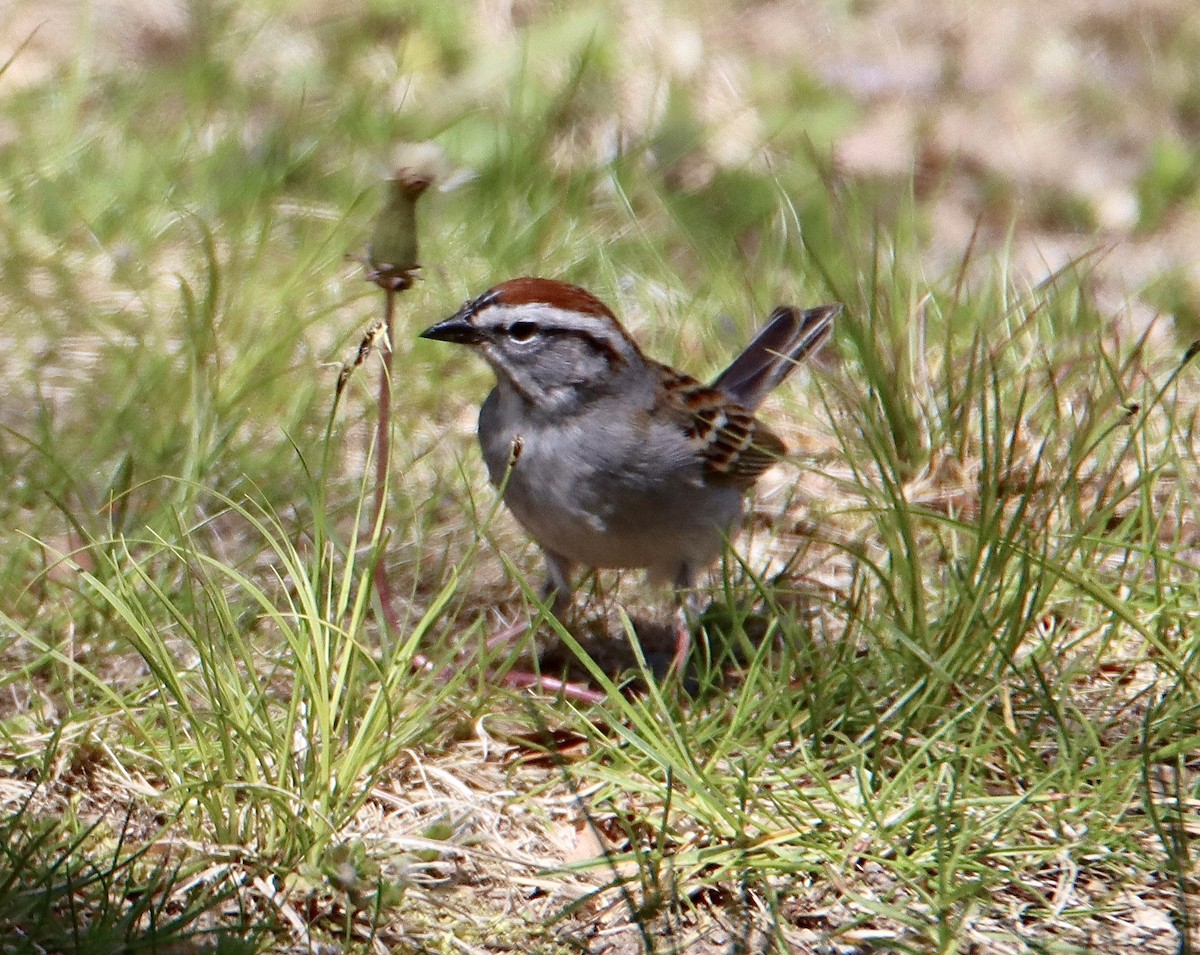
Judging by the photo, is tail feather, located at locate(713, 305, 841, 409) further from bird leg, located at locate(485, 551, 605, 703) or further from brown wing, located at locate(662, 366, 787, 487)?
bird leg, located at locate(485, 551, 605, 703)

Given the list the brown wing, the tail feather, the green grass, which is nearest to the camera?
the green grass

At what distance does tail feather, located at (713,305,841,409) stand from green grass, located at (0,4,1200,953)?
22 cm

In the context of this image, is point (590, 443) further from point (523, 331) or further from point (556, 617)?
point (556, 617)

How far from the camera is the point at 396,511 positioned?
4.34 m

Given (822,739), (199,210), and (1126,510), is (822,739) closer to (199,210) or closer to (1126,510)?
(1126,510)

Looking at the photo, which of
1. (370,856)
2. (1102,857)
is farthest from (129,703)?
(1102,857)

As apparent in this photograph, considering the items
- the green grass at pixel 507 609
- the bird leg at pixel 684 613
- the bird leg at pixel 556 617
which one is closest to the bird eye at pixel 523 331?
the green grass at pixel 507 609

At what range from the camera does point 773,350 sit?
14.7 feet

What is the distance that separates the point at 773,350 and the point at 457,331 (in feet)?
3.56

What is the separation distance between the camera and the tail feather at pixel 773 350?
4531 mm

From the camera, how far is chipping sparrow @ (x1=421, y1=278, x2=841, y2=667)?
12.8ft

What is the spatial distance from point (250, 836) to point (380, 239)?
1.22 m

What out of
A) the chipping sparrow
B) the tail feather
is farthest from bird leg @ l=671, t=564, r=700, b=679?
the tail feather

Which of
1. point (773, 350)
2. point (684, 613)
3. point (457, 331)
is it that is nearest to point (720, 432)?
point (773, 350)
